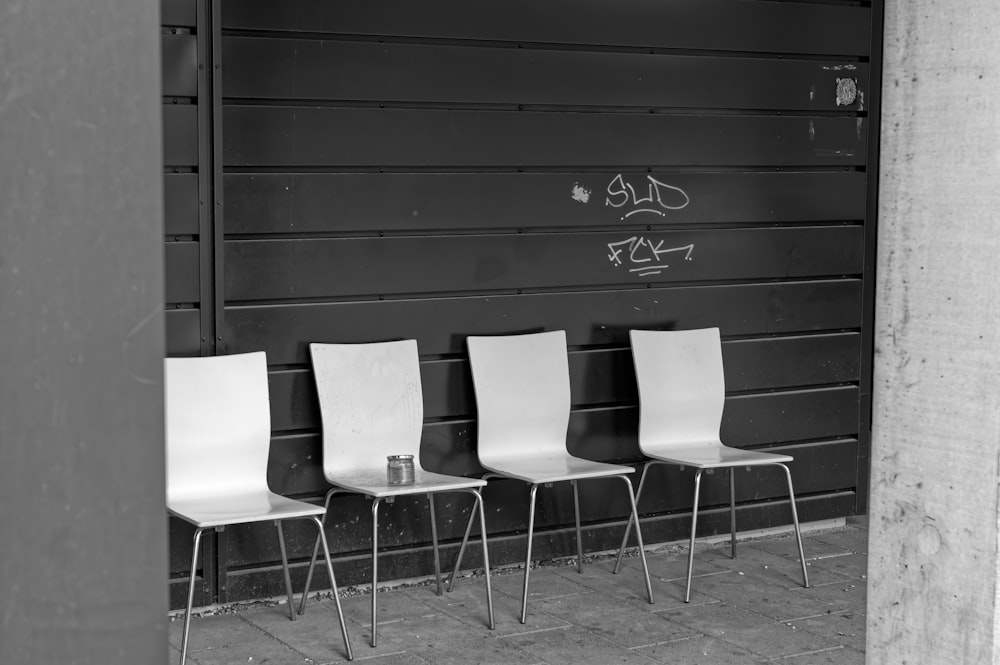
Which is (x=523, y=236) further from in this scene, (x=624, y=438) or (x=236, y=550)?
(x=236, y=550)

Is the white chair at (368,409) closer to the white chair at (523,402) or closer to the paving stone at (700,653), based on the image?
the white chair at (523,402)

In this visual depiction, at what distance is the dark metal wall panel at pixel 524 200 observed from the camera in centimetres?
420

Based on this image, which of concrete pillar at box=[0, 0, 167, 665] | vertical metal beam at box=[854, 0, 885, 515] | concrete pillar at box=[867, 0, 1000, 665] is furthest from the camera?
vertical metal beam at box=[854, 0, 885, 515]

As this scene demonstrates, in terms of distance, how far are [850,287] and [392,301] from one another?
7.23ft

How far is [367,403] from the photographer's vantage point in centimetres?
426

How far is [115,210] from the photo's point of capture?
0.91 m

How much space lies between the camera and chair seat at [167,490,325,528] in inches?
137

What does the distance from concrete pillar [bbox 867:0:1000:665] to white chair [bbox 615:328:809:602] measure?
2.34 meters

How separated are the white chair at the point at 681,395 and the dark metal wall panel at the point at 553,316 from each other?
14cm

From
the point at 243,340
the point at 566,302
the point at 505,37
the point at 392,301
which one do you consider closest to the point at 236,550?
the point at 243,340

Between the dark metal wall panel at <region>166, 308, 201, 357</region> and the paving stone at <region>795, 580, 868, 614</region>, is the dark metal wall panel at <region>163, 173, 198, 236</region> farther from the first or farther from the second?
the paving stone at <region>795, 580, 868, 614</region>

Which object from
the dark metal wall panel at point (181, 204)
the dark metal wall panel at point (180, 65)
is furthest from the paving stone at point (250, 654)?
the dark metal wall panel at point (180, 65)

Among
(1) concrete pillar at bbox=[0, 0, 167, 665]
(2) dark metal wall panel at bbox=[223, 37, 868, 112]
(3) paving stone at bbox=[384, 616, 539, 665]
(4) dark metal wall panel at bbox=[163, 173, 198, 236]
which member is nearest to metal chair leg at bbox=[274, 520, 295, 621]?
(3) paving stone at bbox=[384, 616, 539, 665]

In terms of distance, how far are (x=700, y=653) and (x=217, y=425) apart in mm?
1694
